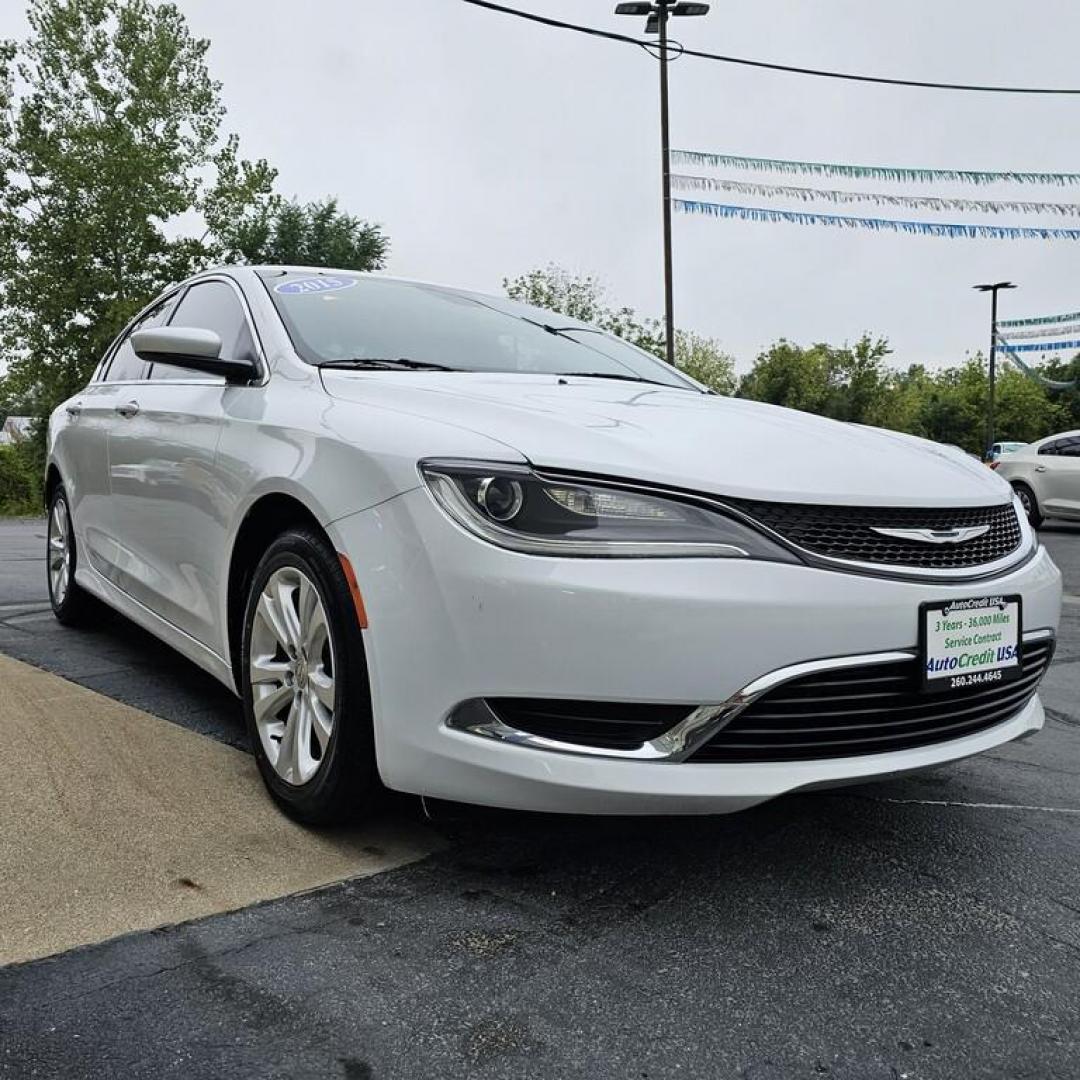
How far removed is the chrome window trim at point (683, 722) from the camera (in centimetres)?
193

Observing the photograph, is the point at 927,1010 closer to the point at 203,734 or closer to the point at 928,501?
the point at 928,501

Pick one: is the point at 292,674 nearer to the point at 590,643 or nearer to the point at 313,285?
the point at 590,643

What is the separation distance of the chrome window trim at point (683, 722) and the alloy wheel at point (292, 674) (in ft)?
1.34

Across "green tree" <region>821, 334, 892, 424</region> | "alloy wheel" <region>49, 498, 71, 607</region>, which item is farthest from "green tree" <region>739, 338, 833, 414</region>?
"alloy wheel" <region>49, 498, 71, 607</region>

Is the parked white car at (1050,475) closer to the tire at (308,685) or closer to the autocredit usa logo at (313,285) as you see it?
the autocredit usa logo at (313,285)

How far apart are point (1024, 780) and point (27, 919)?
2524 mm

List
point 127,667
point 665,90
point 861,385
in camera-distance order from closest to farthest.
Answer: point 127,667
point 665,90
point 861,385

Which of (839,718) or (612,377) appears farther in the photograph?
(612,377)

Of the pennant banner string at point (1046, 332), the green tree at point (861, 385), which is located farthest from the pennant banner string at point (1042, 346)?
the green tree at point (861, 385)

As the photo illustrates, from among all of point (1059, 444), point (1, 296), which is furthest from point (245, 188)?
point (1059, 444)

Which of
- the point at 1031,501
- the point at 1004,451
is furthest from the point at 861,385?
the point at 1031,501

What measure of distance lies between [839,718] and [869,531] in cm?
38

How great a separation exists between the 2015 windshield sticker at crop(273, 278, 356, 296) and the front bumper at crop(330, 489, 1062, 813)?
1402 mm

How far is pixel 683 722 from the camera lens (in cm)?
196
